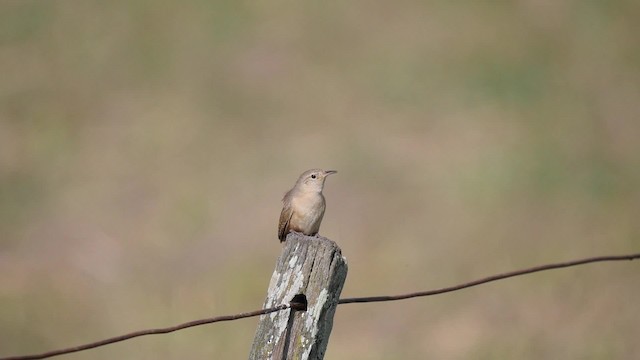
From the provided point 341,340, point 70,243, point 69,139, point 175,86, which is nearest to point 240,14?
point 175,86

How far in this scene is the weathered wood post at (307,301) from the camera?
3.82 meters

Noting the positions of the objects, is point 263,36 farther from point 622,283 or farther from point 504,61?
point 622,283

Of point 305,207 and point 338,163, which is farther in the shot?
point 338,163

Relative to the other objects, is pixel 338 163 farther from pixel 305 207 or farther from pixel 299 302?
pixel 299 302

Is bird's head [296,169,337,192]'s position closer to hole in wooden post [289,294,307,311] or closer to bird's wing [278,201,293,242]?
bird's wing [278,201,293,242]

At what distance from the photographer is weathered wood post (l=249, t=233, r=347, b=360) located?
382 centimetres

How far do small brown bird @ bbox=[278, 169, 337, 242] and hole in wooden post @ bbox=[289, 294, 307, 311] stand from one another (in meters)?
2.78

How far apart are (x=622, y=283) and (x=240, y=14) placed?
24.5 feet

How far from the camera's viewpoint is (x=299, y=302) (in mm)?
3854

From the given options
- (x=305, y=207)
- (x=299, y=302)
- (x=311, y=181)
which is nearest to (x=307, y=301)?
(x=299, y=302)

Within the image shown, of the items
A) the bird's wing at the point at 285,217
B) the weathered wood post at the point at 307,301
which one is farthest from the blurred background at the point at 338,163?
the weathered wood post at the point at 307,301

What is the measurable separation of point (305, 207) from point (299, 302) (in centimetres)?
281

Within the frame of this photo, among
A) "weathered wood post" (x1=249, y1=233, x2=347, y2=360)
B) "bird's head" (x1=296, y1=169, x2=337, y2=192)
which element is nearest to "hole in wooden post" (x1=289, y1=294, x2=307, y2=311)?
"weathered wood post" (x1=249, y1=233, x2=347, y2=360)

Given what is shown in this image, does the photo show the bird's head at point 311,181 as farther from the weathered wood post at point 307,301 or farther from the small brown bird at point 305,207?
the weathered wood post at point 307,301
